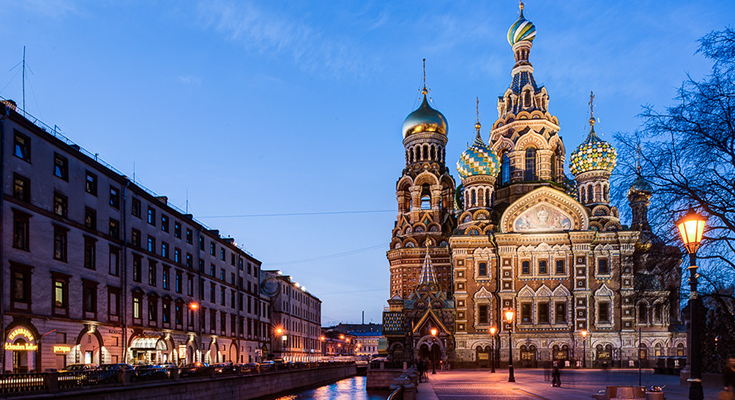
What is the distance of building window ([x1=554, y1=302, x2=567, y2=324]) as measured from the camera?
63.8 m

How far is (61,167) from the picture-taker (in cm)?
3509

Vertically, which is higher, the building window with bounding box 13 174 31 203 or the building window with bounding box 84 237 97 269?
the building window with bounding box 13 174 31 203

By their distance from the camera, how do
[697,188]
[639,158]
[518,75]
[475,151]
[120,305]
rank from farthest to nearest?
[518,75]
[475,151]
[120,305]
[639,158]
[697,188]

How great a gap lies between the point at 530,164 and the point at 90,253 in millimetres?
49476

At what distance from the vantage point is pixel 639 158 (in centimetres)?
2411

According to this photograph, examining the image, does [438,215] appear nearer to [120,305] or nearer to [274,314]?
[274,314]

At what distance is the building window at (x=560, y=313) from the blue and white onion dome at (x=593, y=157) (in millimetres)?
13616

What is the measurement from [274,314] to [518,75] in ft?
133

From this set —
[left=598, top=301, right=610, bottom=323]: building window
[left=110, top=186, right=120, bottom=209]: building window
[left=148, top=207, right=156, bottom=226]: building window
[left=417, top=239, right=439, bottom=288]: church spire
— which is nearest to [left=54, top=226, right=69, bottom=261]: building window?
[left=110, top=186, right=120, bottom=209]: building window

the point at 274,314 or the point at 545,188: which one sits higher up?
the point at 545,188

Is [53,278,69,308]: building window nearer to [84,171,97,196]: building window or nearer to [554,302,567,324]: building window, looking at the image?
[84,171,97,196]: building window

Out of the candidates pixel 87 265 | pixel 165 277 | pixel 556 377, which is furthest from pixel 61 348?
pixel 556 377

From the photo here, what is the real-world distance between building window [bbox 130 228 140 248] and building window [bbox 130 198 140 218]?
1045mm

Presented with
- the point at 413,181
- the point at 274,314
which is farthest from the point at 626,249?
the point at 274,314
